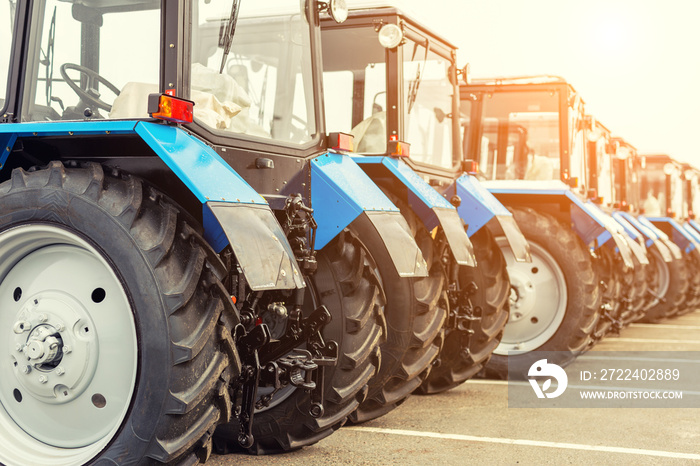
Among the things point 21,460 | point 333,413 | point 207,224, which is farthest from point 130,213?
point 333,413

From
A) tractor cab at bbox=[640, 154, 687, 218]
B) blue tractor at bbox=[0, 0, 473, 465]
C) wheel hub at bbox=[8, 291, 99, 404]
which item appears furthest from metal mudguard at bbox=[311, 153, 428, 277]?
tractor cab at bbox=[640, 154, 687, 218]

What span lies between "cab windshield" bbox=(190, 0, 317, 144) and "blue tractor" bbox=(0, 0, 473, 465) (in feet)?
0.04

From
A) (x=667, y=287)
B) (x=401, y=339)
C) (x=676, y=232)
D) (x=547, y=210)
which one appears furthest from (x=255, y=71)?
(x=676, y=232)

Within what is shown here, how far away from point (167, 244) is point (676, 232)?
1247 cm

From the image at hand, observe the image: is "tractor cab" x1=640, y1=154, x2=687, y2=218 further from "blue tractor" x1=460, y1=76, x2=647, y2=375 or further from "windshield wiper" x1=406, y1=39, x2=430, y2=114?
"windshield wiper" x1=406, y1=39, x2=430, y2=114

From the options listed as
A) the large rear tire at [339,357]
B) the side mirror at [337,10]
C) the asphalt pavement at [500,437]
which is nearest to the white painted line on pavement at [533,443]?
the asphalt pavement at [500,437]

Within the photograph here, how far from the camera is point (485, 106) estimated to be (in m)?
8.76

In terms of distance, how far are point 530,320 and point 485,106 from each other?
2.21 meters

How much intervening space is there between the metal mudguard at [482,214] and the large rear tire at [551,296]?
1.36 m

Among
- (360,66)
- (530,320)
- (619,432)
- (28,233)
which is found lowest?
(619,432)

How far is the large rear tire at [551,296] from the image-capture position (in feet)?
25.3

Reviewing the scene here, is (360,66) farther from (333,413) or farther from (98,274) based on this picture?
(98,274)

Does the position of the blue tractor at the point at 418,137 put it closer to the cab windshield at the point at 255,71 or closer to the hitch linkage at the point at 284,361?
the cab windshield at the point at 255,71

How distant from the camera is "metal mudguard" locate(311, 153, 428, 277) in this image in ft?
13.9
